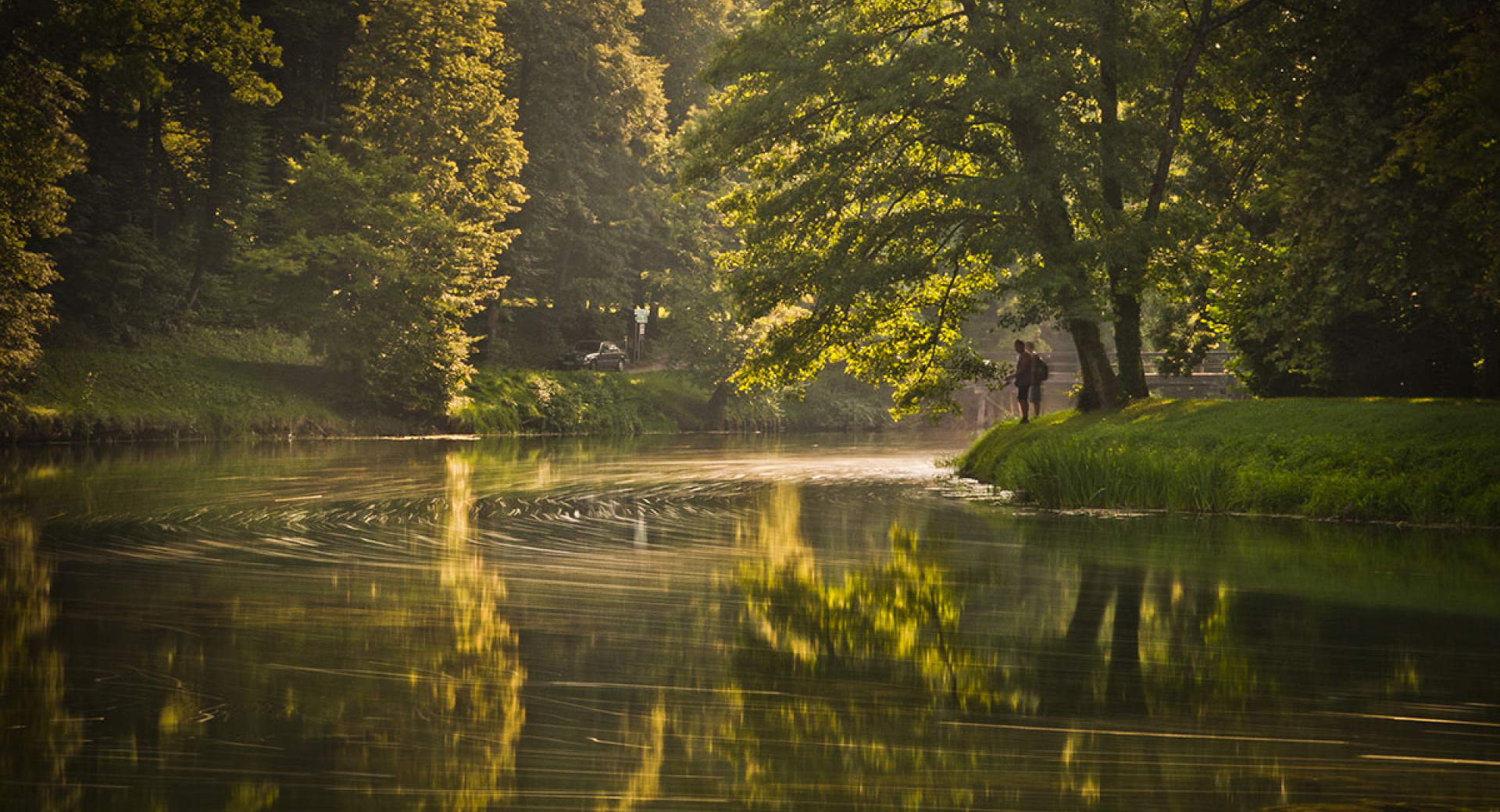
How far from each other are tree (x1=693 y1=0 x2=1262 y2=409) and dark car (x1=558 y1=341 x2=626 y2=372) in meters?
32.7

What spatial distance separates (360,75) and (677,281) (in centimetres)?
1661

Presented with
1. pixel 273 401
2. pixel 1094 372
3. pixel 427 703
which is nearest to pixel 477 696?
pixel 427 703

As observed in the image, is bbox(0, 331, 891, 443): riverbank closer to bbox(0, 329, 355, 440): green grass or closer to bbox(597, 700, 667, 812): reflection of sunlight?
bbox(0, 329, 355, 440): green grass

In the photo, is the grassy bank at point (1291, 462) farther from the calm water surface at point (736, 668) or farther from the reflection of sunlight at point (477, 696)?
the reflection of sunlight at point (477, 696)

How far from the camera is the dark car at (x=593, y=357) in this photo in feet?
199

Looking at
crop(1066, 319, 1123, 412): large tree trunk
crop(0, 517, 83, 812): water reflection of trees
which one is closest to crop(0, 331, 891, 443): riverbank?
crop(1066, 319, 1123, 412): large tree trunk

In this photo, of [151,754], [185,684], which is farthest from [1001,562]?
[151,754]

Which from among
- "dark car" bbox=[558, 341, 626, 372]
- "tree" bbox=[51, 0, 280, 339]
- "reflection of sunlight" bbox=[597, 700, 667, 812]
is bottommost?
"reflection of sunlight" bbox=[597, 700, 667, 812]

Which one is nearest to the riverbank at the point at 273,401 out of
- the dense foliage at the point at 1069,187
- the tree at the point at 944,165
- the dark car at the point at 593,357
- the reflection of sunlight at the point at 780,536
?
the dark car at the point at 593,357

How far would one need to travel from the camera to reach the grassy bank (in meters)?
17.5

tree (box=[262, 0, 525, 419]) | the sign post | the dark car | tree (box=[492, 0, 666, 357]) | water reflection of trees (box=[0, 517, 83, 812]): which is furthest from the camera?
the dark car

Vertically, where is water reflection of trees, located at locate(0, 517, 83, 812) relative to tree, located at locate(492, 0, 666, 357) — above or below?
below

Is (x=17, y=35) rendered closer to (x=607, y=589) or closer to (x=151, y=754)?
(x=607, y=589)

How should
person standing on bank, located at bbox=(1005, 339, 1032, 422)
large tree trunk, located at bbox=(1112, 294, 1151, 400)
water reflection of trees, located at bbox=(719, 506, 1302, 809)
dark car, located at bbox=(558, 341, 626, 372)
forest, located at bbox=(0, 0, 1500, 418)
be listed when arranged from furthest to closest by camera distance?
dark car, located at bbox=(558, 341, 626, 372) → person standing on bank, located at bbox=(1005, 339, 1032, 422) → large tree trunk, located at bbox=(1112, 294, 1151, 400) → forest, located at bbox=(0, 0, 1500, 418) → water reflection of trees, located at bbox=(719, 506, 1302, 809)
